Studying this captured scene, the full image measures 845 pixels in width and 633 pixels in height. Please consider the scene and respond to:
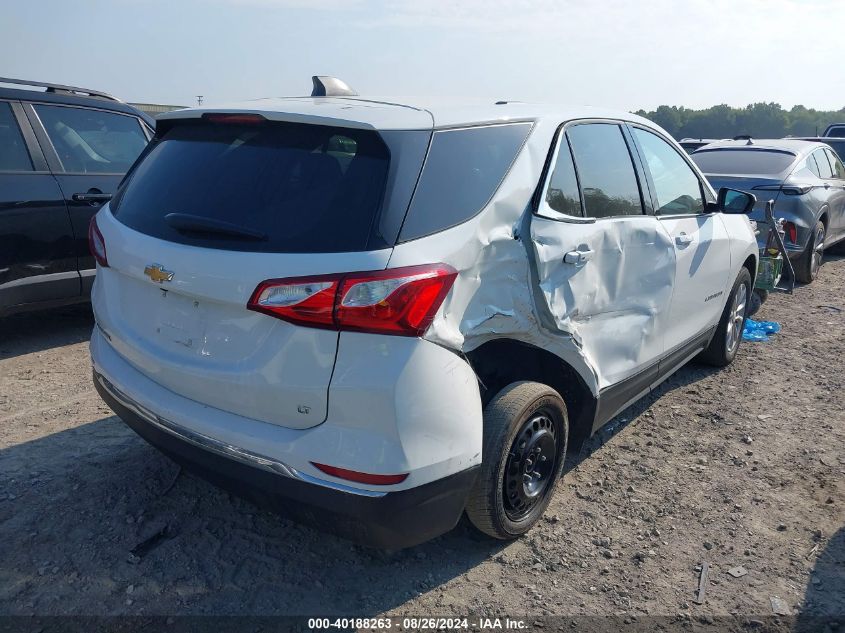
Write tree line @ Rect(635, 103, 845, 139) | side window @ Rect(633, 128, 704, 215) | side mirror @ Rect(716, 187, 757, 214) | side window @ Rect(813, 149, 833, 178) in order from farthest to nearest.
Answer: tree line @ Rect(635, 103, 845, 139)
side window @ Rect(813, 149, 833, 178)
side mirror @ Rect(716, 187, 757, 214)
side window @ Rect(633, 128, 704, 215)

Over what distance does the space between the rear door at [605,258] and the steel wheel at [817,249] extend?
550 centimetres

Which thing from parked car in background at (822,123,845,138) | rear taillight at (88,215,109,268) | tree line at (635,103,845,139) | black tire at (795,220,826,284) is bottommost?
tree line at (635,103,845,139)

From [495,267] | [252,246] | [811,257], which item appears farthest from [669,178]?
[811,257]

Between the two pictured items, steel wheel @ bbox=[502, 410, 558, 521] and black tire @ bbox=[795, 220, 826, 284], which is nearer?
steel wheel @ bbox=[502, 410, 558, 521]

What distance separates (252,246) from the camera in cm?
236

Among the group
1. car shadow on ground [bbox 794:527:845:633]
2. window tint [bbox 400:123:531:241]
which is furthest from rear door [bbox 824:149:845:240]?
window tint [bbox 400:123:531:241]

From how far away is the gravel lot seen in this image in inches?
107

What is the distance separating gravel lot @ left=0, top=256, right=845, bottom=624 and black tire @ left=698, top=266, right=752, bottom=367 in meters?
0.90

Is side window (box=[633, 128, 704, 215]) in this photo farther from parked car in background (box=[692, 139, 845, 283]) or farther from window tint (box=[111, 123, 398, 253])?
parked car in background (box=[692, 139, 845, 283])

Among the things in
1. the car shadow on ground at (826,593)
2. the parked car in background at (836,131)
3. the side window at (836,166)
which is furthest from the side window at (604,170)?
the parked car in background at (836,131)

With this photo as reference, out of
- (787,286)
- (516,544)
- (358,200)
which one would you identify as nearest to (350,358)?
(358,200)

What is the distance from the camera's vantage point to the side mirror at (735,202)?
461 centimetres

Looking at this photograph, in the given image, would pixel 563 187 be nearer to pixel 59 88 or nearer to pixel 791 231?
pixel 59 88

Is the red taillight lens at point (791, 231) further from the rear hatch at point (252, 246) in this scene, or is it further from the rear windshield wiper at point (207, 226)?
the rear windshield wiper at point (207, 226)
